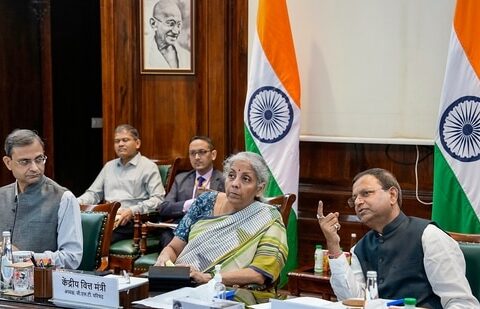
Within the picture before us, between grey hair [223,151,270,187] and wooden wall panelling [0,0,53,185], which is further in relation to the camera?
wooden wall panelling [0,0,53,185]

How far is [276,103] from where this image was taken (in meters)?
4.60

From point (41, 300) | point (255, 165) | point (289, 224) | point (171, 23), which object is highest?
point (171, 23)

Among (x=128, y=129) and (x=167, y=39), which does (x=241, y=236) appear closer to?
(x=128, y=129)

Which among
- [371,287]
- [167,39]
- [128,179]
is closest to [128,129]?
[128,179]

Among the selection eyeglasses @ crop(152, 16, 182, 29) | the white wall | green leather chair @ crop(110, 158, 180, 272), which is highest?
eyeglasses @ crop(152, 16, 182, 29)

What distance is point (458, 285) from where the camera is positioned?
2.35m

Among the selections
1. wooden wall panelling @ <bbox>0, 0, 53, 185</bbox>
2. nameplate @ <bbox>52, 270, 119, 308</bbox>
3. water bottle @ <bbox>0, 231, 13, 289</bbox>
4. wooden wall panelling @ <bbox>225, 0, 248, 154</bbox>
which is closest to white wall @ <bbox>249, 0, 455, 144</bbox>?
wooden wall panelling @ <bbox>225, 0, 248, 154</bbox>

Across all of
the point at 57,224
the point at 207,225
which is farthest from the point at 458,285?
the point at 57,224

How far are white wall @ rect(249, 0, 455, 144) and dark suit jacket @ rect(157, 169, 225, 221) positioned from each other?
0.68 meters

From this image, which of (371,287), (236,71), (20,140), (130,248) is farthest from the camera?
(236,71)

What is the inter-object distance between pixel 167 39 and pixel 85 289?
3300mm

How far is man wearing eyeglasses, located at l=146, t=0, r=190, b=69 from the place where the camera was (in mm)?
5285

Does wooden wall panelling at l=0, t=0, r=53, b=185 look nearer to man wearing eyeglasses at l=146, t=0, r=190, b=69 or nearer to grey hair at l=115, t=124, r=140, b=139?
man wearing eyeglasses at l=146, t=0, r=190, b=69

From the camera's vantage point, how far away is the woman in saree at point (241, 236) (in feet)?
9.84
